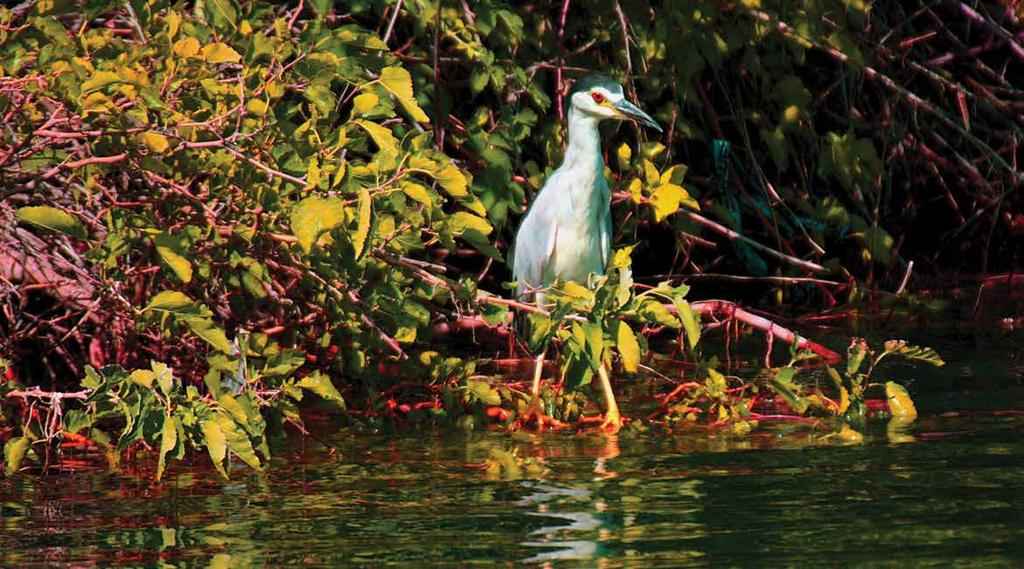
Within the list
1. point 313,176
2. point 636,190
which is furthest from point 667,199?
point 313,176

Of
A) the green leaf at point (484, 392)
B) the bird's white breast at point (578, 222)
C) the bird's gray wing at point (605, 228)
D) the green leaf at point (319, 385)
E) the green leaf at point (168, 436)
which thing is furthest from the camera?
the bird's gray wing at point (605, 228)

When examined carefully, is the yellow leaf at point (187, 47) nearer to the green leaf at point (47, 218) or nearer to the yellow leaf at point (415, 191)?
the green leaf at point (47, 218)

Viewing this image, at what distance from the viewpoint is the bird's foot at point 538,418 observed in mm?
6203

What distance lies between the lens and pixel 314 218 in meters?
4.80

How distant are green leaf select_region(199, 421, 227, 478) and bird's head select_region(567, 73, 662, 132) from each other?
2832 millimetres

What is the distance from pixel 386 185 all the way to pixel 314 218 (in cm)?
24

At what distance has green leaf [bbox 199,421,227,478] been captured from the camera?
4627 mm

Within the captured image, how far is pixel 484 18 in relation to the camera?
6.74m

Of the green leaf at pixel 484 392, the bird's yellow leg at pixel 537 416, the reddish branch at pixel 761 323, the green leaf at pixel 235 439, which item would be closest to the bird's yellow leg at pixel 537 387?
the bird's yellow leg at pixel 537 416

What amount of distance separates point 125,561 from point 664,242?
5.56 m

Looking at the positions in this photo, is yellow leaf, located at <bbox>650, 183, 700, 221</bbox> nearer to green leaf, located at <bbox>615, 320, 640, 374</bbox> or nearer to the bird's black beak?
the bird's black beak

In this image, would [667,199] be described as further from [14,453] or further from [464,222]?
[14,453]

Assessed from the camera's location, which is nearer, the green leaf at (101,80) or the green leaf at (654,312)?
the green leaf at (101,80)

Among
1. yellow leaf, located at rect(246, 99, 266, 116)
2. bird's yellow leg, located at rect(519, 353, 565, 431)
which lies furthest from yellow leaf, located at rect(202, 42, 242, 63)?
bird's yellow leg, located at rect(519, 353, 565, 431)
